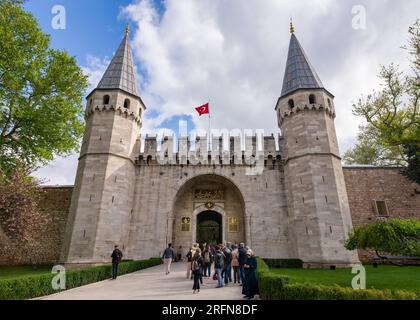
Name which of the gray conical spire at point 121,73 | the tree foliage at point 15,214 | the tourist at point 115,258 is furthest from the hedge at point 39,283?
the gray conical spire at point 121,73

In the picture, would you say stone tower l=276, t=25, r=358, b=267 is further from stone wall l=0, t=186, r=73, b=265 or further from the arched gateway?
stone wall l=0, t=186, r=73, b=265

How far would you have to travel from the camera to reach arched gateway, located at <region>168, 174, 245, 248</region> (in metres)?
20.5

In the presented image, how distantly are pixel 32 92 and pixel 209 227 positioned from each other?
17397 mm

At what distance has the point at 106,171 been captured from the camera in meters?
17.3

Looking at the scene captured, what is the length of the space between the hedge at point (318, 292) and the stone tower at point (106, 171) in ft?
41.4

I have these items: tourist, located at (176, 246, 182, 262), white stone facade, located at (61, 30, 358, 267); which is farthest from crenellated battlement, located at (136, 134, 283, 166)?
tourist, located at (176, 246, 182, 262)

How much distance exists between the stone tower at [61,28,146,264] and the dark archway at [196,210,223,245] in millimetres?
7240

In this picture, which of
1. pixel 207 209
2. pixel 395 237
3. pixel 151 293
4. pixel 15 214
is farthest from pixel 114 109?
pixel 395 237

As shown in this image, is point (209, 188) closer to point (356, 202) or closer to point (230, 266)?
point (356, 202)

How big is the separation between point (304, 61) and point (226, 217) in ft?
50.1

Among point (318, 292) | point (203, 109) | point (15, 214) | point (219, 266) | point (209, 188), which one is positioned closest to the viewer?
point (318, 292)

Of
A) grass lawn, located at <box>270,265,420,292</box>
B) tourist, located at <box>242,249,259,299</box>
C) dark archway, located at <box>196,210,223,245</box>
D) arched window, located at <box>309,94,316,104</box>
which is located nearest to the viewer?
tourist, located at <box>242,249,259,299</box>

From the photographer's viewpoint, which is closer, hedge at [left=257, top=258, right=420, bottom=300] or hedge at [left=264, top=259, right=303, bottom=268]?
hedge at [left=257, top=258, right=420, bottom=300]
